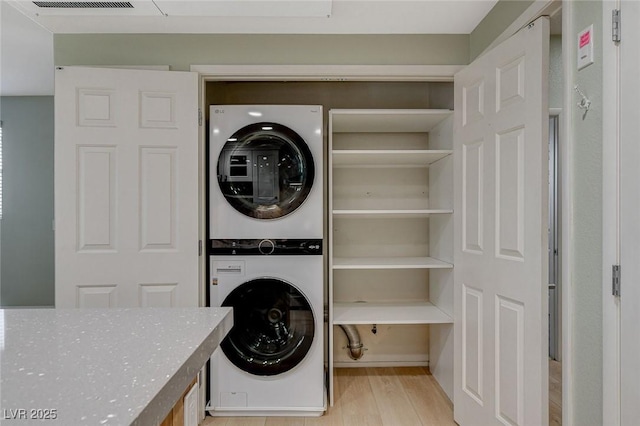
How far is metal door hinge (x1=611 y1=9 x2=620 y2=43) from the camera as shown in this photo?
1197 mm

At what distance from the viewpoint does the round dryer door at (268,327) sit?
7.57 ft

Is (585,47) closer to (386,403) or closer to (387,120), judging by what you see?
(387,120)

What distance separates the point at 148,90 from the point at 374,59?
136cm

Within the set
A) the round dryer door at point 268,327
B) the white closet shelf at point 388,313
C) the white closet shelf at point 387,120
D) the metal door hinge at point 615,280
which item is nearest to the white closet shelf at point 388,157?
the white closet shelf at point 387,120

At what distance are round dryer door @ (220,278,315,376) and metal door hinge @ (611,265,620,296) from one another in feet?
5.05

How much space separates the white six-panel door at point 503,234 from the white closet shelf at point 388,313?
0.27 metres

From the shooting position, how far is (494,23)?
2012 millimetres

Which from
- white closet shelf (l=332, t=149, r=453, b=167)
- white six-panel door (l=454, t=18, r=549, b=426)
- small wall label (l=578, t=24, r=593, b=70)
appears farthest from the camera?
white closet shelf (l=332, t=149, r=453, b=167)

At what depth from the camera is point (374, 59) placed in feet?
7.63

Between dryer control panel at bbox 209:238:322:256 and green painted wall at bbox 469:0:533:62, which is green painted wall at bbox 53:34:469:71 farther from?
dryer control panel at bbox 209:238:322:256

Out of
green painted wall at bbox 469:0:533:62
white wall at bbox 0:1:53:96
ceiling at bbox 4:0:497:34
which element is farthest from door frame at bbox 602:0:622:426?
white wall at bbox 0:1:53:96

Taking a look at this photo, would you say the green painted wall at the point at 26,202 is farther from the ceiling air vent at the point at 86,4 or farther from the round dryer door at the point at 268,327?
the round dryer door at the point at 268,327

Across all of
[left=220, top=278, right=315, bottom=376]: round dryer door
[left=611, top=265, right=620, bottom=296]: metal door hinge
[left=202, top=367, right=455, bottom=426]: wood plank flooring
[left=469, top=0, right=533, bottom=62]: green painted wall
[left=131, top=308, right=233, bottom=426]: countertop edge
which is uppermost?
[left=469, top=0, right=533, bottom=62]: green painted wall

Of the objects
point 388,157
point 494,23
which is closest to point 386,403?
point 388,157
